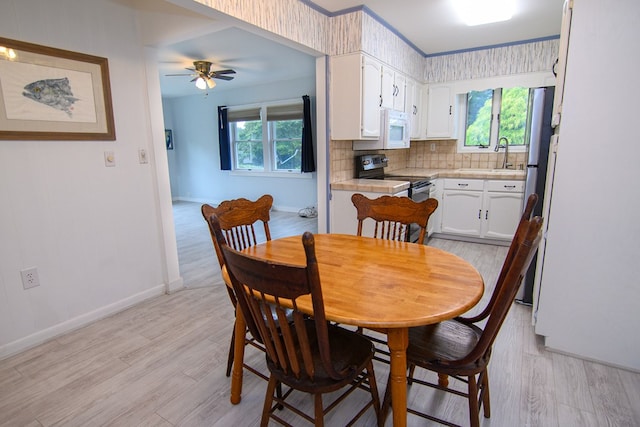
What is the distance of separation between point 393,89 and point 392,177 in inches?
38.6

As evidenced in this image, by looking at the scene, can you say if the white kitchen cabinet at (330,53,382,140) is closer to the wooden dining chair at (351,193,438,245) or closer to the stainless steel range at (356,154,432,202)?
the stainless steel range at (356,154,432,202)

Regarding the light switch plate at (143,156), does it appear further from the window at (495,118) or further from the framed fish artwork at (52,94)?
the window at (495,118)

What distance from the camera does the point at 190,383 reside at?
182cm

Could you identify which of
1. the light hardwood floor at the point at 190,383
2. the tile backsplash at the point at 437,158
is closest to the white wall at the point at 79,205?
the light hardwood floor at the point at 190,383

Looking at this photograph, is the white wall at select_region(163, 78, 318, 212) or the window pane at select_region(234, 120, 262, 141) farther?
the window pane at select_region(234, 120, 262, 141)

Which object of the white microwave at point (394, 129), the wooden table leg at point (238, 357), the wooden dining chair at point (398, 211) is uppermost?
the white microwave at point (394, 129)

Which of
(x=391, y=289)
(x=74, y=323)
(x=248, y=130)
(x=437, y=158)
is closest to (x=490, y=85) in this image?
(x=437, y=158)

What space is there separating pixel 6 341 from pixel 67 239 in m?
0.68

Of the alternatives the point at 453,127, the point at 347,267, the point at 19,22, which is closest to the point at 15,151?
the point at 19,22

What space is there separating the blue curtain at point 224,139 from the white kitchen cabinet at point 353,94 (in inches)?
170

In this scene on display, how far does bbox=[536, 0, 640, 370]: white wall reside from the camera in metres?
1.74

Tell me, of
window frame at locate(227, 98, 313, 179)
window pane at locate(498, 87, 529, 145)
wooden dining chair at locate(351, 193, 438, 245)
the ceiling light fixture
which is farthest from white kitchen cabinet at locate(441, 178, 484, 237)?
window frame at locate(227, 98, 313, 179)

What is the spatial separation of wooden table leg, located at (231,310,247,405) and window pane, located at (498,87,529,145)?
426cm

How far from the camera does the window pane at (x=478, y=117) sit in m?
4.51
